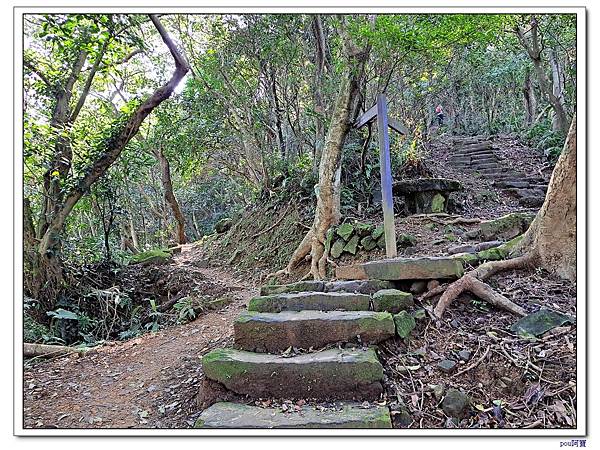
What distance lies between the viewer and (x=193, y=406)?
2.91 meters

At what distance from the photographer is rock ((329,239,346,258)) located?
629 centimetres

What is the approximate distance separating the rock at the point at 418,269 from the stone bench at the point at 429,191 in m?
3.59

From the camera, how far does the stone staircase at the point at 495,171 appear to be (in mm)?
8492

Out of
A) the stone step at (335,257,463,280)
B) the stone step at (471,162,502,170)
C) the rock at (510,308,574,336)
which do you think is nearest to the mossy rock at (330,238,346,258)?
the stone step at (335,257,463,280)

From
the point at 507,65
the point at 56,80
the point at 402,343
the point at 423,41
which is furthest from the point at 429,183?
the point at 507,65

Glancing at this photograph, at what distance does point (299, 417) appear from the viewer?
2.36m

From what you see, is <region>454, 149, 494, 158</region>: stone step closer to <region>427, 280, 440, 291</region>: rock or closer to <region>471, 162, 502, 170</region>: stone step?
<region>471, 162, 502, 170</region>: stone step

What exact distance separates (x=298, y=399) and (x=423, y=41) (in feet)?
15.1

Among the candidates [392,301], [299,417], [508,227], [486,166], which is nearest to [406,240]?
[508,227]

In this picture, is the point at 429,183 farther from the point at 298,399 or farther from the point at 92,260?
the point at 92,260

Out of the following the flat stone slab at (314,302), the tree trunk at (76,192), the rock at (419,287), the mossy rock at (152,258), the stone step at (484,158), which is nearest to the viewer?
the flat stone slab at (314,302)

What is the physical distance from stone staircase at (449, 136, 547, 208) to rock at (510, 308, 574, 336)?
575cm

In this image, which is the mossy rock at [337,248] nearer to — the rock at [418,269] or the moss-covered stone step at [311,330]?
the rock at [418,269]

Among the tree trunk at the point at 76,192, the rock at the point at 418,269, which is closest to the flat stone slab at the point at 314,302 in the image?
the rock at the point at 418,269
